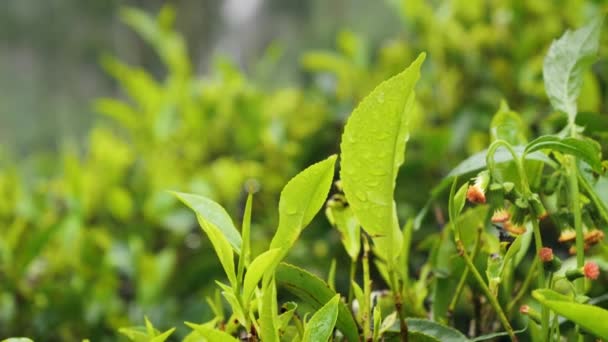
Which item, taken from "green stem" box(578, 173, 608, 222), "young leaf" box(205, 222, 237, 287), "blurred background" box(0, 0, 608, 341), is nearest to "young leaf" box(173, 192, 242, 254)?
"young leaf" box(205, 222, 237, 287)

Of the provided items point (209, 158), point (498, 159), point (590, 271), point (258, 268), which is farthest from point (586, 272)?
point (209, 158)

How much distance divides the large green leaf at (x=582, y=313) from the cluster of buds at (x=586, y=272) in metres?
0.04

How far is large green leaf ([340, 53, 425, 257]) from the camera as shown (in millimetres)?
449

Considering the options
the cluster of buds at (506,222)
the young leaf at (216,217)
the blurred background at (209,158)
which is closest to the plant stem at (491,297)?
the cluster of buds at (506,222)

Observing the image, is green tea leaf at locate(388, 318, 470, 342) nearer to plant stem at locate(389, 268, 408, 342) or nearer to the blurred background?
plant stem at locate(389, 268, 408, 342)

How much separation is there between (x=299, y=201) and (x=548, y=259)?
6.6 inches

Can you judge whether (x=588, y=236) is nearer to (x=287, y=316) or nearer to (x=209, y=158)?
(x=287, y=316)

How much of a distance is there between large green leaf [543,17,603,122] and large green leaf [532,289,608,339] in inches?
8.6

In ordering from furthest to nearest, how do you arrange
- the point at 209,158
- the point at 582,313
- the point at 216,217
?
the point at 209,158 < the point at 216,217 < the point at 582,313

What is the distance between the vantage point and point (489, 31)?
1418mm

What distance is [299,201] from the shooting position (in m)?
0.48

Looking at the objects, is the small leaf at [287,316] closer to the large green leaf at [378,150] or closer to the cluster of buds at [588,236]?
the large green leaf at [378,150]

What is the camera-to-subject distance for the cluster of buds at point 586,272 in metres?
0.46

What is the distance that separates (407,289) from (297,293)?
0.12m
